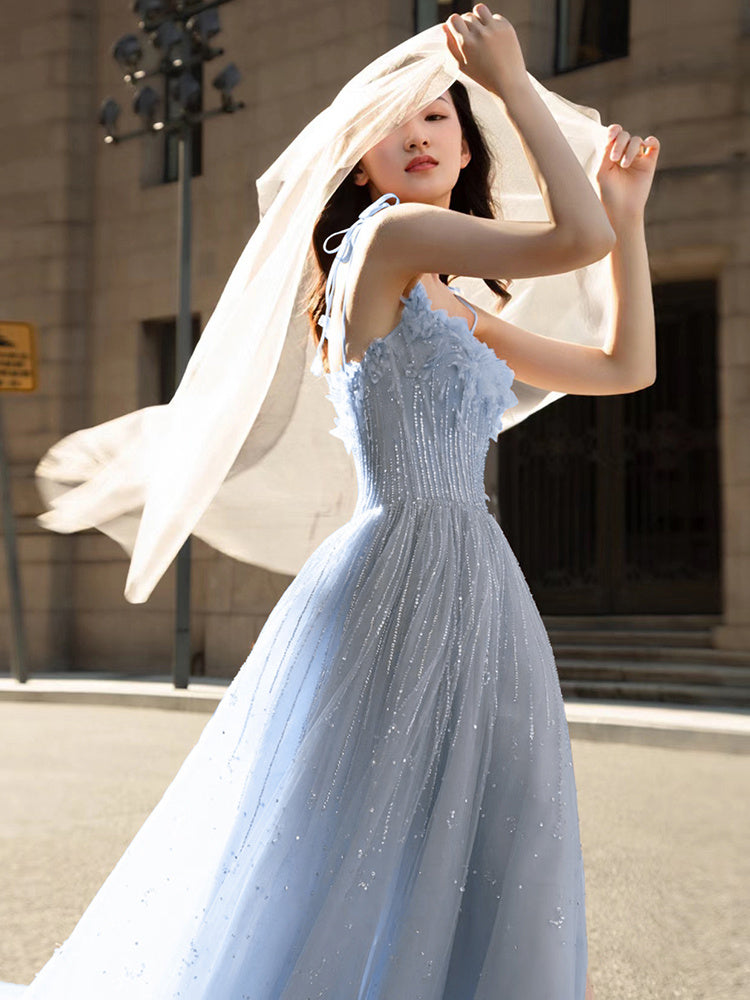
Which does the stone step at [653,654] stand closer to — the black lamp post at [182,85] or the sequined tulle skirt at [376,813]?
the black lamp post at [182,85]

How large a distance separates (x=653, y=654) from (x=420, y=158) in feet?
31.0

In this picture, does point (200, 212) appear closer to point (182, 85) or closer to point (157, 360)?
point (157, 360)

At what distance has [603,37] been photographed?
44.0ft

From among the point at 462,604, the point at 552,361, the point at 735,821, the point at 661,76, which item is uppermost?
the point at 661,76

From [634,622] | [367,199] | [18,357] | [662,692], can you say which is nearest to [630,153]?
[367,199]

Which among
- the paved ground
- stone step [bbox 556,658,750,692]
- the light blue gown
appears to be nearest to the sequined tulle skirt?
the light blue gown

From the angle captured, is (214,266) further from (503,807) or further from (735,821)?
(503,807)

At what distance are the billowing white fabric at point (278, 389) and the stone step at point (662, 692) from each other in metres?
7.60

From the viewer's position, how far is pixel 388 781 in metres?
2.48

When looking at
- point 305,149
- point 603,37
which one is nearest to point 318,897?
point 305,149

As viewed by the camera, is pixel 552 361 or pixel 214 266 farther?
pixel 214 266

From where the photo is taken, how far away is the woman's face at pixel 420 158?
2836 mm

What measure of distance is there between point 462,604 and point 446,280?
31.0 inches

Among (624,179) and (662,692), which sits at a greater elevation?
(624,179)
